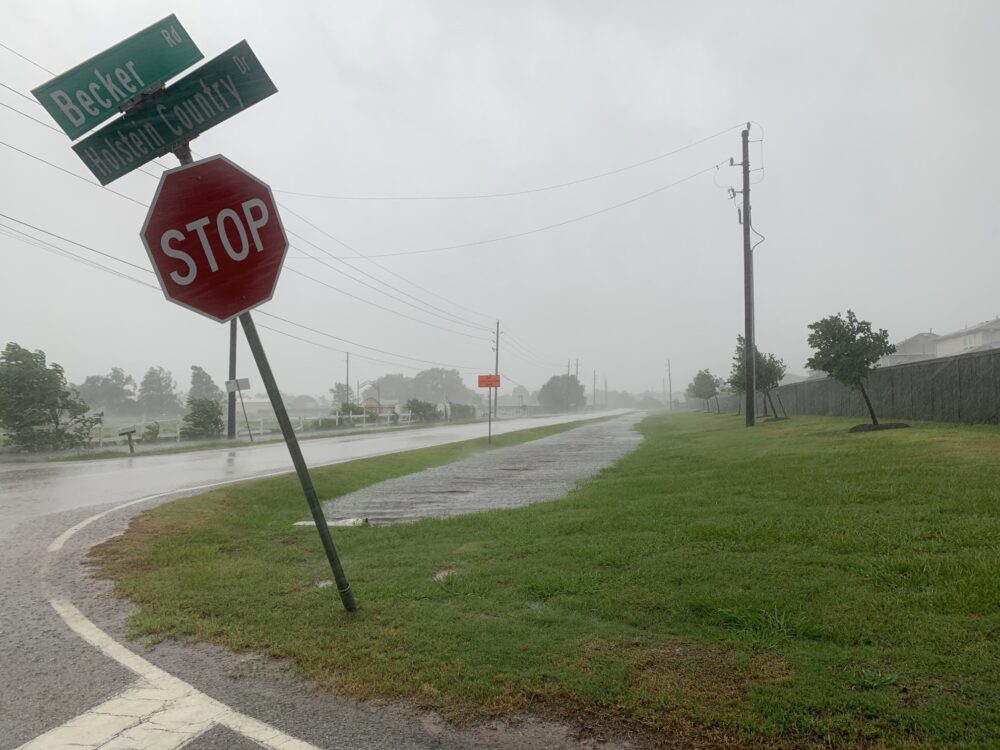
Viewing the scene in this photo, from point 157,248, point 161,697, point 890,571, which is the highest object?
point 157,248

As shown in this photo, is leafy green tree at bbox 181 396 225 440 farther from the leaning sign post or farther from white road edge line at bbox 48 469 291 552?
the leaning sign post

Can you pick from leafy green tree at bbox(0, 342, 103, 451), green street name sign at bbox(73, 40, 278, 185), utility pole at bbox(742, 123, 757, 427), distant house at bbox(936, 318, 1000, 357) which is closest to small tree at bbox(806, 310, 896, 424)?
utility pole at bbox(742, 123, 757, 427)

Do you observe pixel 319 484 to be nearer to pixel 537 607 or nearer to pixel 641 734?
pixel 537 607

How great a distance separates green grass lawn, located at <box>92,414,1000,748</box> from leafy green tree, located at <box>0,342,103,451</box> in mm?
23012

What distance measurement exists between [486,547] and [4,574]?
4.62 meters

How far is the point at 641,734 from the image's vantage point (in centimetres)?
270

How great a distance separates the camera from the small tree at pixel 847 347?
18359 mm

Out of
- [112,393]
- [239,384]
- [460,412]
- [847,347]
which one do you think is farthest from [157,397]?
[847,347]

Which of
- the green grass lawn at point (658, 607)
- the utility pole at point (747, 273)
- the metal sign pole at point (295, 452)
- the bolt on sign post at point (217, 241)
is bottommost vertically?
the green grass lawn at point (658, 607)

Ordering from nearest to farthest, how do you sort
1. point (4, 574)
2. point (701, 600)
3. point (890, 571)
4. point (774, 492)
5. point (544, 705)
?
point (544, 705)
point (701, 600)
point (890, 571)
point (4, 574)
point (774, 492)

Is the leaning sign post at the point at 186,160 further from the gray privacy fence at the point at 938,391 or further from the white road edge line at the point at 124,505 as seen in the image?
the gray privacy fence at the point at 938,391

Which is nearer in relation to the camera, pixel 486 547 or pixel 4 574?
pixel 4 574

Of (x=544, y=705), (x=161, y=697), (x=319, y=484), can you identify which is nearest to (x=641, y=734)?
(x=544, y=705)

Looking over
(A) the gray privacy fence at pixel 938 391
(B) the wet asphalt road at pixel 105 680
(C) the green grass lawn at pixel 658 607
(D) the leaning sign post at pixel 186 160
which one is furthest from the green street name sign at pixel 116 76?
(A) the gray privacy fence at pixel 938 391
